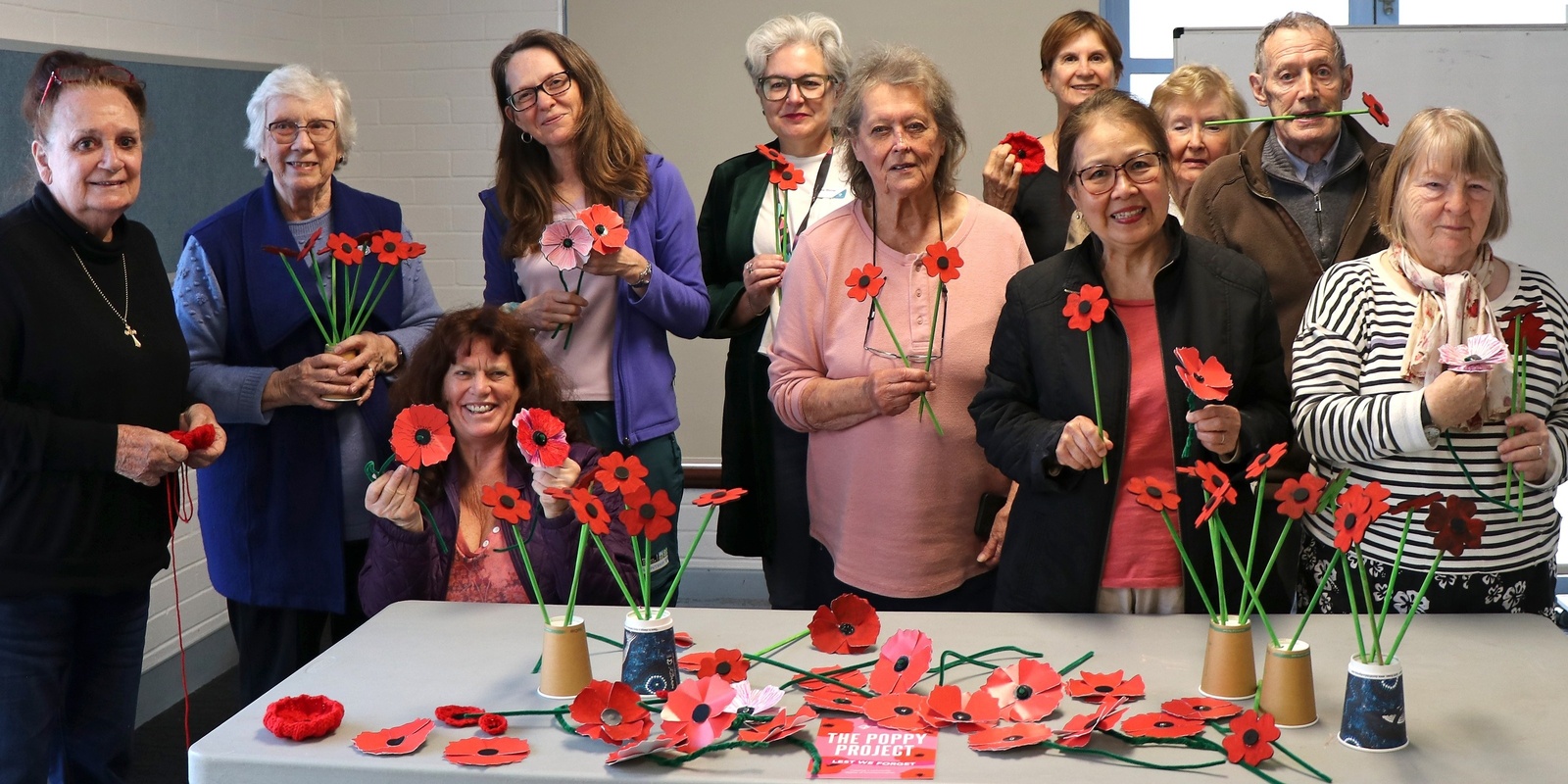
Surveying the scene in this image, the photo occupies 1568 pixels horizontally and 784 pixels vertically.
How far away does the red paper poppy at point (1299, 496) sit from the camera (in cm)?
161

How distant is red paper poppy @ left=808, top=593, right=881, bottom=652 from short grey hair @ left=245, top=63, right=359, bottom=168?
1514 millimetres

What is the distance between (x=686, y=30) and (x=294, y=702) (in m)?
3.47

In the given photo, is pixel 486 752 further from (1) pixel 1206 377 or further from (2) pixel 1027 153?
(2) pixel 1027 153

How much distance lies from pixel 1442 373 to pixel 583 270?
1.60 metres

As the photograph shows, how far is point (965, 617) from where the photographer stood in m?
2.08

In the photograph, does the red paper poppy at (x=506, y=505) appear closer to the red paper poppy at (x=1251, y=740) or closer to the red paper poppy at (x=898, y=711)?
the red paper poppy at (x=898, y=711)

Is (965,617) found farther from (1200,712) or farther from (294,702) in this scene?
(294,702)

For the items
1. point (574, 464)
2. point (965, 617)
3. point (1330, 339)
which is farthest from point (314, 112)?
point (1330, 339)

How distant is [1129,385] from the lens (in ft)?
6.87

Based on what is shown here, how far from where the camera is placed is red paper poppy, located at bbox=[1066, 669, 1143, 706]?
1724 millimetres

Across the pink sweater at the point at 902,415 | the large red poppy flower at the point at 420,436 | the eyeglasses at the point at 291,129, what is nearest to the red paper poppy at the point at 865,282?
the pink sweater at the point at 902,415

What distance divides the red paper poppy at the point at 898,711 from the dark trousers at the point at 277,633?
1.36 metres

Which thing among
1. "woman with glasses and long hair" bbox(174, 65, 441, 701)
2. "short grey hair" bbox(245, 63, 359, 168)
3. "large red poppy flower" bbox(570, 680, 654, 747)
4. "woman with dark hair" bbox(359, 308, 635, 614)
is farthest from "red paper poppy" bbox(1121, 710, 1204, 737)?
"short grey hair" bbox(245, 63, 359, 168)

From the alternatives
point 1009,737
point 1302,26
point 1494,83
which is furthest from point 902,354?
point 1494,83
